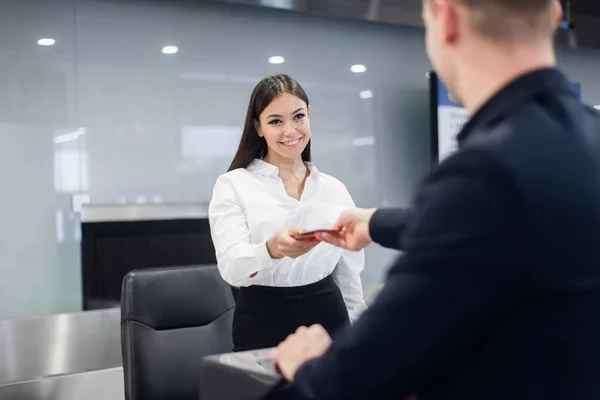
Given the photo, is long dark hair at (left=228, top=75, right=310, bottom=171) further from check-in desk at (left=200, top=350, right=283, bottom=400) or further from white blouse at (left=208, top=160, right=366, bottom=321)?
check-in desk at (left=200, top=350, right=283, bottom=400)

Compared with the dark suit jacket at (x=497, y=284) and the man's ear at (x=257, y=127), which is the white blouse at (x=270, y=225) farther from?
the dark suit jacket at (x=497, y=284)

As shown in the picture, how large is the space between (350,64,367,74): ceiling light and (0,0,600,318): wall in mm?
38

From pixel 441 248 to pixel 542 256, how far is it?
0.32 ft

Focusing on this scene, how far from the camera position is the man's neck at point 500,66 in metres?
0.79

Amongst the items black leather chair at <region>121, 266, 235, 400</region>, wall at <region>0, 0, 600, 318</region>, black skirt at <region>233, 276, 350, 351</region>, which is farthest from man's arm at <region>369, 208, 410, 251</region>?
wall at <region>0, 0, 600, 318</region>

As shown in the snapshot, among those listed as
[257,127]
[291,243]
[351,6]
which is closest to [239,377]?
[291,243]

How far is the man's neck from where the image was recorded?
31.2 inches

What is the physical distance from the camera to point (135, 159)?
4.21m

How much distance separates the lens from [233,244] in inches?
80.7

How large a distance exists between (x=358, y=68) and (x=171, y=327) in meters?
3.33

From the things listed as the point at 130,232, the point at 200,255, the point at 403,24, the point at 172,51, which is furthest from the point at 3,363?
the point at 403,24

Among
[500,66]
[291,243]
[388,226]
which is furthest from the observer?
[291,243]

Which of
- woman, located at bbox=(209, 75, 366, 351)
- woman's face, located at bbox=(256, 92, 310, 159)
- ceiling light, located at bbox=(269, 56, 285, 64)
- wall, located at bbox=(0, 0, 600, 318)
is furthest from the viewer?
ceiling light, located at bbox=(269, 56, 285, 64)

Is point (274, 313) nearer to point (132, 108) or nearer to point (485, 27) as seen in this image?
point (485, 27)
